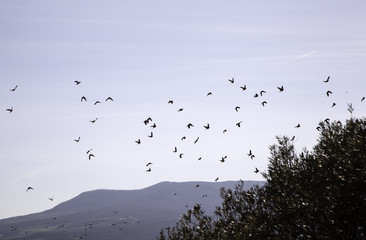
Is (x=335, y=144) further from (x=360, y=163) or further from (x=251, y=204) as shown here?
(x=251, y=204)

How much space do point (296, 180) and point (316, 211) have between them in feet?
15.8

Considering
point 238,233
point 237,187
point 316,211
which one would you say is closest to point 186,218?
point 237,187

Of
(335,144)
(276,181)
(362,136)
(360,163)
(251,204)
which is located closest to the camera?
(360,163)

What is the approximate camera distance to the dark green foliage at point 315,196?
24562 mm

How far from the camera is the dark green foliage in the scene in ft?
80.6

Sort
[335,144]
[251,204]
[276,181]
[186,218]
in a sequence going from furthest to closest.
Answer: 1. [186,218]
2. [251,204]
3. [276,181]
4. [335,144]

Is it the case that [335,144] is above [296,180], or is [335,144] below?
above

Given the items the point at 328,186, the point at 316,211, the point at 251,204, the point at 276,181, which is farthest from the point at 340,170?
the point at 251,204

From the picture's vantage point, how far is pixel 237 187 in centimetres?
4112

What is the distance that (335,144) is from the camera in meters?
29.0

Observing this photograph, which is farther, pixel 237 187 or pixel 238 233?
pixel 237 187

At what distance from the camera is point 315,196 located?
2584 cm

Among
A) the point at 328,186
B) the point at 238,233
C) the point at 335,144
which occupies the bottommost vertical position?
the point at 238,233

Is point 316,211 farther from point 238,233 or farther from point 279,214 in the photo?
point 238,233
